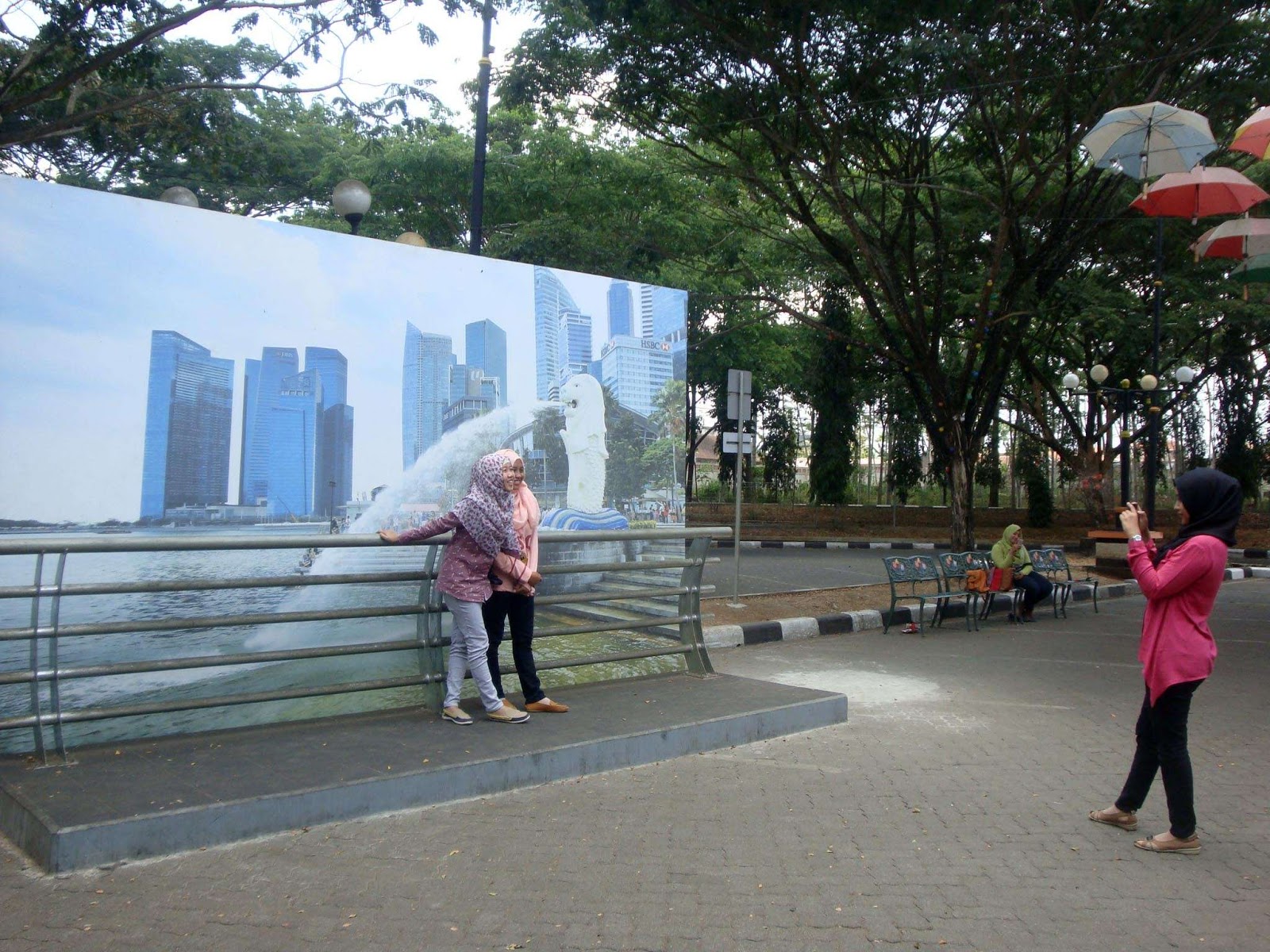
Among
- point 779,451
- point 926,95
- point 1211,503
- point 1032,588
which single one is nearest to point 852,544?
point 779,451

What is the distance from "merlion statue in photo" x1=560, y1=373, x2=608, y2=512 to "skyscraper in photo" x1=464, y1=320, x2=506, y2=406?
73 centimetres

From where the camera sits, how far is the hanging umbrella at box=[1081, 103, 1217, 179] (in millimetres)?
10977

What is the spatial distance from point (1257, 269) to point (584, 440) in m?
8.94

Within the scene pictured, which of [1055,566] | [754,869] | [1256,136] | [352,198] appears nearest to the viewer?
[754,869]

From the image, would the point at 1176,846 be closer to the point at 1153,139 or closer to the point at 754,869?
the point at 754,869

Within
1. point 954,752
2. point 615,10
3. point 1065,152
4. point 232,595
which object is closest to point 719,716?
point 954,752

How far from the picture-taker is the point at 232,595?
6020 millimetres

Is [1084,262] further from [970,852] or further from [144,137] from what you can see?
[970,852]

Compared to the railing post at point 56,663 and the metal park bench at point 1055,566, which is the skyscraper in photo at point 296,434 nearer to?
the railing post at point 56,663

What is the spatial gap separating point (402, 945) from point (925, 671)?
6646mm

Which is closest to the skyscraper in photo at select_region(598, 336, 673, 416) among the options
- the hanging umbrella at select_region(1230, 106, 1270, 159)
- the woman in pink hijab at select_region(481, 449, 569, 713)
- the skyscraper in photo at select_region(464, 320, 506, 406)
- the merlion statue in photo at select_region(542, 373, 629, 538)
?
the merlion statue in photo at select_region(542, 373, 629, 538)

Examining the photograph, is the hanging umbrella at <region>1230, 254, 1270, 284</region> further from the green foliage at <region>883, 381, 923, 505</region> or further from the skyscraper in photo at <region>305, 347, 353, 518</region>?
the green foliage at <region>883, 381, 923, 505</region>

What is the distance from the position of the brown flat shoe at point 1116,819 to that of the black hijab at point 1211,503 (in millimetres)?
1340

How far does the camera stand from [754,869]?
426 centimetres
